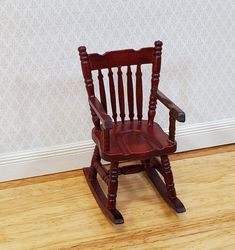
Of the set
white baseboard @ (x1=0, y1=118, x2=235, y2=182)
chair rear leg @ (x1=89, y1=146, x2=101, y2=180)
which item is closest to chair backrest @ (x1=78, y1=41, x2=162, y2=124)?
chair rear leg @ (x1=89, y1=146, x2=101, y2=180)

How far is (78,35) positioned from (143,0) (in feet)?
1.38

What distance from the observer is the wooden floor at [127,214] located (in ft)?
8.02

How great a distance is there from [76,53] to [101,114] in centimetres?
58

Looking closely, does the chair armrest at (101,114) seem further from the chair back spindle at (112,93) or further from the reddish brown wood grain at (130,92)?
the reddish brown wood grain at (130,92)

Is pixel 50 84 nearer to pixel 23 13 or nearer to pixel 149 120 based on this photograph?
pixel 23 13

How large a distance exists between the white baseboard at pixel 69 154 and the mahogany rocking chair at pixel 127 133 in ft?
0.68

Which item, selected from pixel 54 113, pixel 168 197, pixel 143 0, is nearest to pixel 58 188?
pixel 54 113

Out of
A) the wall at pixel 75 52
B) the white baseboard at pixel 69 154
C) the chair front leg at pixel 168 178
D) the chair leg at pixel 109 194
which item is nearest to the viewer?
the chair leg at pixel 109 194

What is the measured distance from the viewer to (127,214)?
2645 millimetres

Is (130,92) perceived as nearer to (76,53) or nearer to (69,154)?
(76,53)

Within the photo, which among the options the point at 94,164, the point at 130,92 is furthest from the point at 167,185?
the point at 130,92

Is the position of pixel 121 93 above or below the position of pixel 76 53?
below

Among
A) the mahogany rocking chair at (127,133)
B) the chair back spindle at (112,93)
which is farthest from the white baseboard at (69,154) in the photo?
the chair back spindle at (112,93)

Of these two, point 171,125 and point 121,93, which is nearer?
point 171,125
